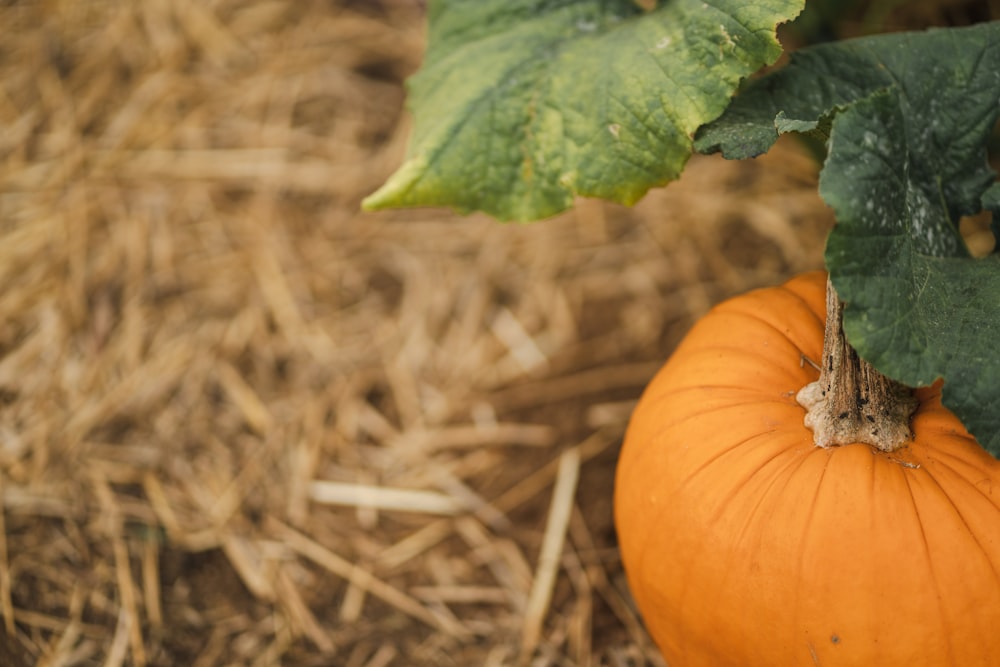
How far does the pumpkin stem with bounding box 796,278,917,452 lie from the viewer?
48.6 inches

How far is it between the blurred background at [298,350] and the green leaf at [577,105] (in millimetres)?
754

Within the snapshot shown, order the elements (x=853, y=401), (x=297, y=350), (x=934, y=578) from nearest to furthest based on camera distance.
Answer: (x=934, y=578), (x=853, y=401), (x=297, y=350)

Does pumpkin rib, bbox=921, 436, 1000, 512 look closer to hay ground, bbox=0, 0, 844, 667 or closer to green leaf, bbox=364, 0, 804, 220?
green leaf, bbox=364, 0, 804, 220

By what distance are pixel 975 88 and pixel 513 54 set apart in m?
0.74

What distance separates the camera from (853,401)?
1.24 meters

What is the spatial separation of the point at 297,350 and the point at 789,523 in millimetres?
1382

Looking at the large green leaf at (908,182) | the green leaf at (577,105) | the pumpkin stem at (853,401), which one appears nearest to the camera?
the large green leaf at (908,182)

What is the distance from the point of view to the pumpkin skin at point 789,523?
1135 mm

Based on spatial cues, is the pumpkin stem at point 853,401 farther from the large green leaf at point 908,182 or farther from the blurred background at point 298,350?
the blurred background at point 298,350

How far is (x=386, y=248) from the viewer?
244 centimetres

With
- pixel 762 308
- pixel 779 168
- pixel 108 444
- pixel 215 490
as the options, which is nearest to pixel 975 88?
pixel 762 308

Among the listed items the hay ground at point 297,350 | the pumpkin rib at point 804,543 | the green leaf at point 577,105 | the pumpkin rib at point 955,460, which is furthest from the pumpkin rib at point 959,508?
the hay ground at point 297,350

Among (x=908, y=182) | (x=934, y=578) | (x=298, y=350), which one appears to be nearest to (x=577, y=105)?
(x=908, y=182)

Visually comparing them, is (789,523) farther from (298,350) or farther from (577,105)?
(298,350)
